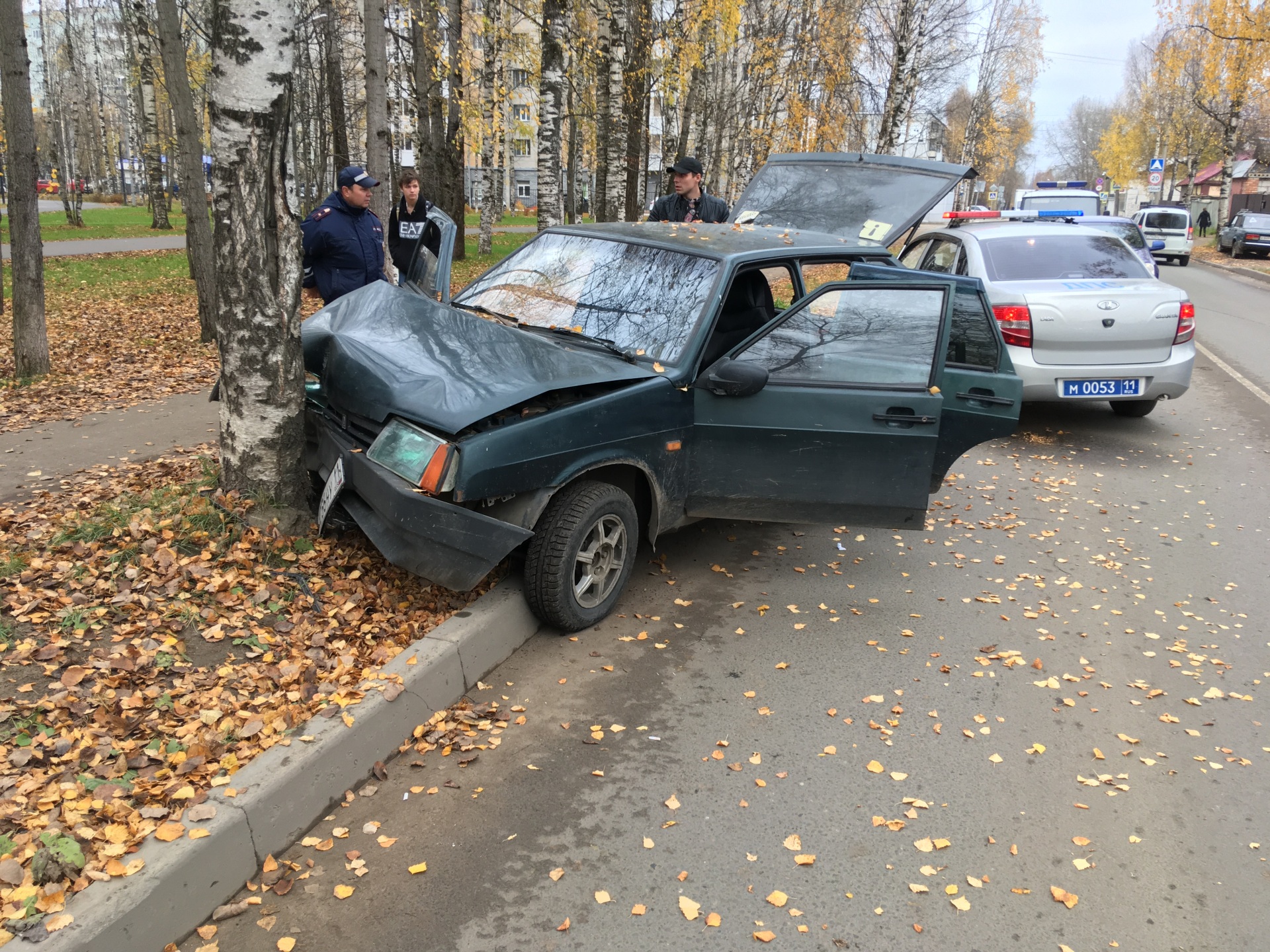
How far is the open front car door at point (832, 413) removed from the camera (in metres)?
4.63

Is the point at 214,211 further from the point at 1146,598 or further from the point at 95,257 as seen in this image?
the point at 95,257

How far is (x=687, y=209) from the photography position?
320 inches

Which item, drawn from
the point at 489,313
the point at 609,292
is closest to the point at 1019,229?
the point at 609,292

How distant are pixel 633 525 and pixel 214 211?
259cm

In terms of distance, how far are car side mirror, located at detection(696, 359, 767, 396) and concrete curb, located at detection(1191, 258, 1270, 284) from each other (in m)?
26.2

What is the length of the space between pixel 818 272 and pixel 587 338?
1848mm

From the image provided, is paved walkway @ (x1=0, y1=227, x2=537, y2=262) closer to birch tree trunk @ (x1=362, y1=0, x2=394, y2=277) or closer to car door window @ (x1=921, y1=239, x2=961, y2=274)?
birch tree trunk @ (x1=362, y1=0, x2=394, y2=277)

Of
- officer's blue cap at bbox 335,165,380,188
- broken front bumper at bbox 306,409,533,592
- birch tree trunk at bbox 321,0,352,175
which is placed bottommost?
broken front bumper at bbox 306,409,533,592

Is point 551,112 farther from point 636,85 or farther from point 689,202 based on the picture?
point 689,202

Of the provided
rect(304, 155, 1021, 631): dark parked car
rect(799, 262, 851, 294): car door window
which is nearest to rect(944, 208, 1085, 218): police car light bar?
rect(799, 262, 851, 294): car door window

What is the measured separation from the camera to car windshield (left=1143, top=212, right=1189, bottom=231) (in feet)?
101

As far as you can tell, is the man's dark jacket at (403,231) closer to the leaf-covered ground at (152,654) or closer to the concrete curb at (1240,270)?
the leaf-covered ground at (152,654)

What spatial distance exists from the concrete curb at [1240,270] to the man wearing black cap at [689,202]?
23.3 m

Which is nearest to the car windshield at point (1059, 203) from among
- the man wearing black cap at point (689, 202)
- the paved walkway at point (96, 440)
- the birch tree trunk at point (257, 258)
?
the man wearing black cap at point (689, 202)
